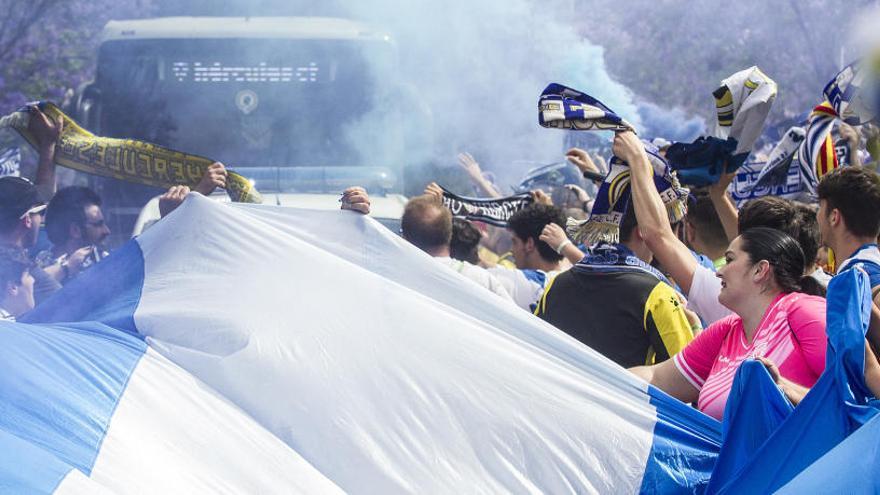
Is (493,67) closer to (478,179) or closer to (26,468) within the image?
(478,179)

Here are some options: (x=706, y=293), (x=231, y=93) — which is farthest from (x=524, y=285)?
(x=231, y=93)

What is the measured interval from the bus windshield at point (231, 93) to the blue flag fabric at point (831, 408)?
5.83 meters

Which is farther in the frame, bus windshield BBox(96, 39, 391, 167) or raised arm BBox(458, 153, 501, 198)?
bus windshield BBox(96, 39, 391, 167)

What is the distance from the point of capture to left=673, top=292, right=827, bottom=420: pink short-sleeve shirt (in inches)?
107

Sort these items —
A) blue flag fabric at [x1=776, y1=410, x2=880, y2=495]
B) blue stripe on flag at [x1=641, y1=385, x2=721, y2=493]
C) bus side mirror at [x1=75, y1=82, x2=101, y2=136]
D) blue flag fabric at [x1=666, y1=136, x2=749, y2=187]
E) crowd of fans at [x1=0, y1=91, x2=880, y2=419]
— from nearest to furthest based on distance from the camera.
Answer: blue flag fabric at [x1=776, y1=410, x2=880, y2=495] < blue stripe on flag at [x1=641, y1=385, x2=721, y2=493] < crowd of fans at [x1=0, y1=91, x2=880, y2=419] < blue flag fabric at [x1=666, y1=136, x2=749, y2=187] < bus side mirror at [x1=75, y1=82, x2=101, y2=136]

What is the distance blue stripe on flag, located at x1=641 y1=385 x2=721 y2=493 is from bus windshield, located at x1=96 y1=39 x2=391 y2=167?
5.49 metres

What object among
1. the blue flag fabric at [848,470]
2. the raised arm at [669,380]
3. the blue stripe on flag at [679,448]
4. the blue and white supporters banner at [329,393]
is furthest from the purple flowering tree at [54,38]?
the blue flag fabric at [848,470]

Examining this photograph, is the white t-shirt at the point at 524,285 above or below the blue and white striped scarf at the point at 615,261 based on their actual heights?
below

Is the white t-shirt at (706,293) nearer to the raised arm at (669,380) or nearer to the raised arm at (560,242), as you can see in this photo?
the raised arm at (669,380)

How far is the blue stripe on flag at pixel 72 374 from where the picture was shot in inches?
91.6

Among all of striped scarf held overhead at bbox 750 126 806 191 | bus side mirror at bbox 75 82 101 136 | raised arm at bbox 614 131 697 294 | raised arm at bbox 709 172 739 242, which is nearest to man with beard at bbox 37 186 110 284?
bus side mirror at bbox 75 82 101 136

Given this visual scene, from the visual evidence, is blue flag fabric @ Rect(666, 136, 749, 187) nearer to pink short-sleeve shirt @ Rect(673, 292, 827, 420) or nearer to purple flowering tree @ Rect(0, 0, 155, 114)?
pink short-sleeve shirt @ Rect(673, 292, 827, 420)

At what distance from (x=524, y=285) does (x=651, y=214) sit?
132 centimetres

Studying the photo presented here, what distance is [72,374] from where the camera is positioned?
8.42ft
